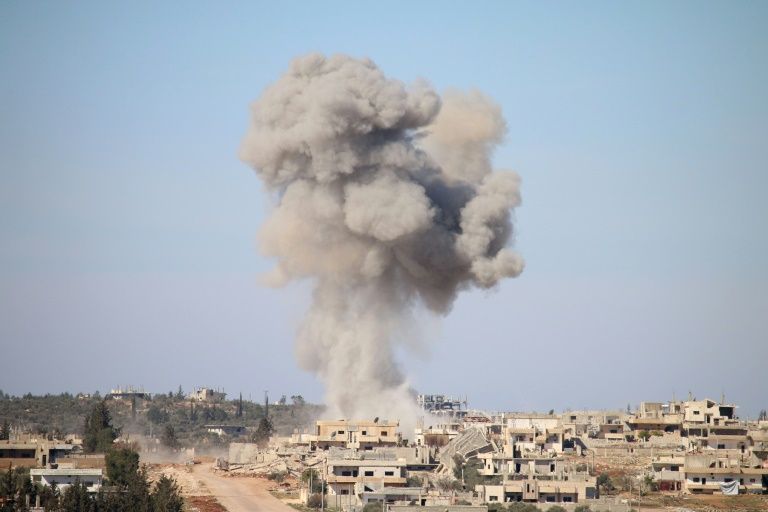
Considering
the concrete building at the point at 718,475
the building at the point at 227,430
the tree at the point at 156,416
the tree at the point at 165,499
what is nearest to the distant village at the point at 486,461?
the concrete building at the point at 718,475

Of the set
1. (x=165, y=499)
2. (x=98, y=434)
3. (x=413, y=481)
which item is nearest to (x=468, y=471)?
(x=413, y=481)

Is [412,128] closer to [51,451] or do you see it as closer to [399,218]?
[399,218]

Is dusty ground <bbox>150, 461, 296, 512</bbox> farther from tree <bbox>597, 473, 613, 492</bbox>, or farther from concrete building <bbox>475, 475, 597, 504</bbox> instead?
tree <bbox>597, 473, 613, 492</bbox>

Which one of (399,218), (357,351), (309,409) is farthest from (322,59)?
(309,409)

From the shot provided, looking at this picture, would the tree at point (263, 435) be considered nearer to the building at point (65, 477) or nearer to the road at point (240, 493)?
the road at point (240, 493)

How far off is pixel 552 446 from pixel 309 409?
47.7m

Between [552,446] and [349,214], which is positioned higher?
[349,214]

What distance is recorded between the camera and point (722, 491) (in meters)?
62.9

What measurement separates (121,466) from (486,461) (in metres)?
13.9

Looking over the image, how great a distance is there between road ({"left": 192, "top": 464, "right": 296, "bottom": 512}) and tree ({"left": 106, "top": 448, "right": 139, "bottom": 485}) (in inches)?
117

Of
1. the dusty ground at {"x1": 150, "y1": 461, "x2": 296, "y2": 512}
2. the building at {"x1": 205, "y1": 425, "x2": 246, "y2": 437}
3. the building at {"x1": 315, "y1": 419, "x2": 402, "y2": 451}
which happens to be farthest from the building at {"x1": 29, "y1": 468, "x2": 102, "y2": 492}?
the building at {"x1": 205, "y1": 425, "x2": 246, "y2": 437}

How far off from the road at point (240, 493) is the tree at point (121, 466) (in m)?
2.98

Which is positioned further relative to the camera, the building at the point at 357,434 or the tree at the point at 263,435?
the tree at the point at 263,435

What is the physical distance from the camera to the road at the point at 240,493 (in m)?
57.3
